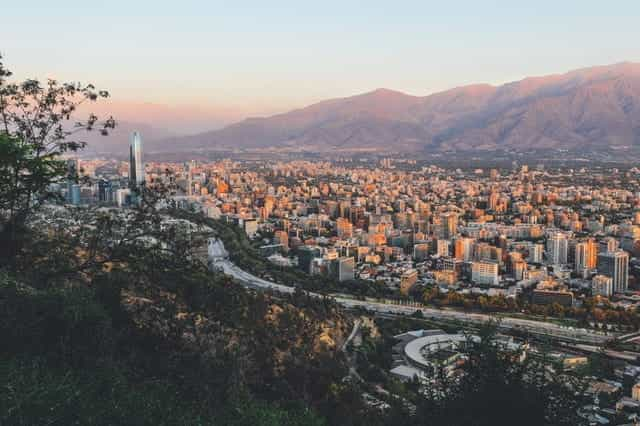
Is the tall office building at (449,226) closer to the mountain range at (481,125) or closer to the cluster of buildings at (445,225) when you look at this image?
the cluster of buildings at (445,225)

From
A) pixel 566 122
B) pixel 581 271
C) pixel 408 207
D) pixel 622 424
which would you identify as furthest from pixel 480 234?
pixel 566 122

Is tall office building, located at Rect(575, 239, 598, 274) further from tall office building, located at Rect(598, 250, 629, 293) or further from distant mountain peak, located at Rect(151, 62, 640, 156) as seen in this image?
distant mountain peak, located at Rect(151, 62, 640, 156)

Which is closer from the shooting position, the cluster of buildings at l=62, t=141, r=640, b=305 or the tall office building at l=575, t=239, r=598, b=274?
the cluster of buildings at l=62, t=141, r=640, b=305

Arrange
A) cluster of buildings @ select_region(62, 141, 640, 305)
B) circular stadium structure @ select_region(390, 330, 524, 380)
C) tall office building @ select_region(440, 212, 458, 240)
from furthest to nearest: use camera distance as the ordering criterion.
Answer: tall office building @ select_region(440, 212, 458, 240) < cluster of buildings @ select_region(62, 141, 640, 305) < circular stadium structure @ select_region(390, 330, 524, 380)

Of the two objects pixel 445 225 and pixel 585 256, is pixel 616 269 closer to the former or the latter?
pixel 585 256

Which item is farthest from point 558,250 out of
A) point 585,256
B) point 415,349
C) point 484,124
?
point 484,124

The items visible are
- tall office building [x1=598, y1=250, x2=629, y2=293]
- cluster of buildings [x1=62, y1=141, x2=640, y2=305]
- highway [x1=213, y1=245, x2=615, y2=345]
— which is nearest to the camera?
highway [x1=213, y1=245, x2=615, y2=345]

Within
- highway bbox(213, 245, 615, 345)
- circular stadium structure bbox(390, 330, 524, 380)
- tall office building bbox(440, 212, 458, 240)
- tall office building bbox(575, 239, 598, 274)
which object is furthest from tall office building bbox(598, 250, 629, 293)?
tall office building bbox(440, 212, 458, 240)
